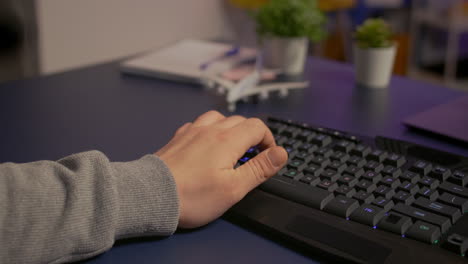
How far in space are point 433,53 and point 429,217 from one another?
346 cm

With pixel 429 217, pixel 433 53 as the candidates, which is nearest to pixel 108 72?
pixel 429 217

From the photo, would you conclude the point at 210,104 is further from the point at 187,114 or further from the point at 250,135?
the point at 250,135

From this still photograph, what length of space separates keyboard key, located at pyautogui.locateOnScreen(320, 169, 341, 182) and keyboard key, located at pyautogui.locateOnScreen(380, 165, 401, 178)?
0.19ft

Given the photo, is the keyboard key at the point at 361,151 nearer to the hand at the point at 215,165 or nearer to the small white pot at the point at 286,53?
the hand at the point at 215,165

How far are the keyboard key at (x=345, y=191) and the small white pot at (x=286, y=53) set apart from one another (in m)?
0.62

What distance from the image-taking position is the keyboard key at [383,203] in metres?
0.55

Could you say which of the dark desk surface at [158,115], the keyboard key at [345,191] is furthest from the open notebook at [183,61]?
the keyboard key at [345,191]

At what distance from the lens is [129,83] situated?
1.10 metres

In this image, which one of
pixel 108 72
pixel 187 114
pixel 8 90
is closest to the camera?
pixel 187 114

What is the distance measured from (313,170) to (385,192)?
0.10 metres

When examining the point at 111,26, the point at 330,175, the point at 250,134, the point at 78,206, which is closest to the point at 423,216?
the point at 330,175

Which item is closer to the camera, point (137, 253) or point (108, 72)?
point (137, 253)

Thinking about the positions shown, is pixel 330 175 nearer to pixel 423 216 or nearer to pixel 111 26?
pixel 423 216

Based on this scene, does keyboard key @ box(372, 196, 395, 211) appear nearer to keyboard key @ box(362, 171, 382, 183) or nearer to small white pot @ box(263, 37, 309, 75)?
keyboard key @ box(362, 171, 382, 183)
